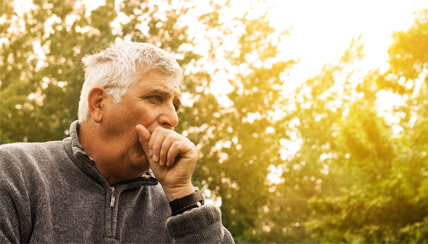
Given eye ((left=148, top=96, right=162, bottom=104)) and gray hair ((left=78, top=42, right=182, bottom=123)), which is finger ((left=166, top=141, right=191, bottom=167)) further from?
gray hair ((left=78, top=42, right=182, bottom=123))

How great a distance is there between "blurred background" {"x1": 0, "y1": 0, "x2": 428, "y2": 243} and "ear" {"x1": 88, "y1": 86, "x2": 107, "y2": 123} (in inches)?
408

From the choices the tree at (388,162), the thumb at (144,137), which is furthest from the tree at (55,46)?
the thumb at (144,137)

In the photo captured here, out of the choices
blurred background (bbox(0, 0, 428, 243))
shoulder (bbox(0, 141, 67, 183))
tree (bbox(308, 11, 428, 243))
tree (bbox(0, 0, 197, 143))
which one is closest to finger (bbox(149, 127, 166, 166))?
shoulder (bbox(0, 141, 67, 183))

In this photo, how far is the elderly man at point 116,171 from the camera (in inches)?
71.0

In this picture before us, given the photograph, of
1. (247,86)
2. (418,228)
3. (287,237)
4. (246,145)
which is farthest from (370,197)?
(287,237)

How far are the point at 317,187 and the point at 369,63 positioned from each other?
17.8 meters

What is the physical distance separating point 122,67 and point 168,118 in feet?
1.14

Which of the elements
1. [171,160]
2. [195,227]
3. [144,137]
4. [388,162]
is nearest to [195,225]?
[195,227]

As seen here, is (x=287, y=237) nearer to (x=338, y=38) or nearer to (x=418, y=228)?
(x=338, y=38)

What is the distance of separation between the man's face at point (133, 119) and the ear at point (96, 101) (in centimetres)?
4

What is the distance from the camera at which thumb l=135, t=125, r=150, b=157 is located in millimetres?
2102

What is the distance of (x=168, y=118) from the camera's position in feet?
7.16

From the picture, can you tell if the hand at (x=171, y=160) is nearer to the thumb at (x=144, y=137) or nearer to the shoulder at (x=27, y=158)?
the thumb at (x=144, y=137)

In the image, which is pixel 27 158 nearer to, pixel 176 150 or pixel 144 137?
pixel 144 137
